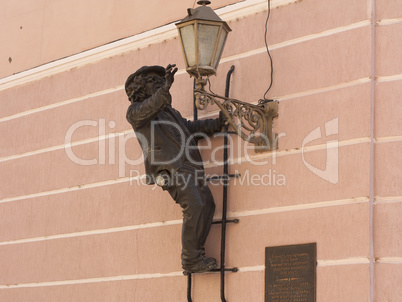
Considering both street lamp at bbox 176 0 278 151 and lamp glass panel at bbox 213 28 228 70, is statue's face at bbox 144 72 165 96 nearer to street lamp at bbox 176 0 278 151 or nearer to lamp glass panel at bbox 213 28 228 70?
street lamp at bbox 176 0 278 151

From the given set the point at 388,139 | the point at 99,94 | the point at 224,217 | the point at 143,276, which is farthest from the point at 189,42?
the point at 143,276

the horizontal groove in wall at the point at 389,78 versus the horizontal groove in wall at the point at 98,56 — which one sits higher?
the horizontal groove in wall at the point at 98,56

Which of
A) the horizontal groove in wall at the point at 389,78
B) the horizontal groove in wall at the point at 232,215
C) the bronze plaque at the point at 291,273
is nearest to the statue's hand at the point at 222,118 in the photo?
the horizontal groove in wall at the point at 232,215

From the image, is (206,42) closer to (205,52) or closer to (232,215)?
(205,52)

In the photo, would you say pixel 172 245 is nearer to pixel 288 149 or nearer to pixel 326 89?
pixel 288 149

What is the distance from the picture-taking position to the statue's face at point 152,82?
6957 millimetres

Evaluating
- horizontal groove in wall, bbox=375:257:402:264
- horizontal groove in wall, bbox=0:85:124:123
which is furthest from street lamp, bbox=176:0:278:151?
horizontal groove in wall, bbox=0:85:124:123

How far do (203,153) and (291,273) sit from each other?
126 cm

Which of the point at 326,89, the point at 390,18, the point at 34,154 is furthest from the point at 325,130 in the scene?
the point at 34,154

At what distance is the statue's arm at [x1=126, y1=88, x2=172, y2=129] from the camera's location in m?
6.57

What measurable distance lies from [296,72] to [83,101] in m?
2.24

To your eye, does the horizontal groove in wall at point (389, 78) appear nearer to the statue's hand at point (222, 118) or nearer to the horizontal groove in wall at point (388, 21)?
the horizontal groove in wall at point (388, 21)

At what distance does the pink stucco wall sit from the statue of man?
170mm

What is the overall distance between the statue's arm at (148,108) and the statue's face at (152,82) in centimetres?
17
